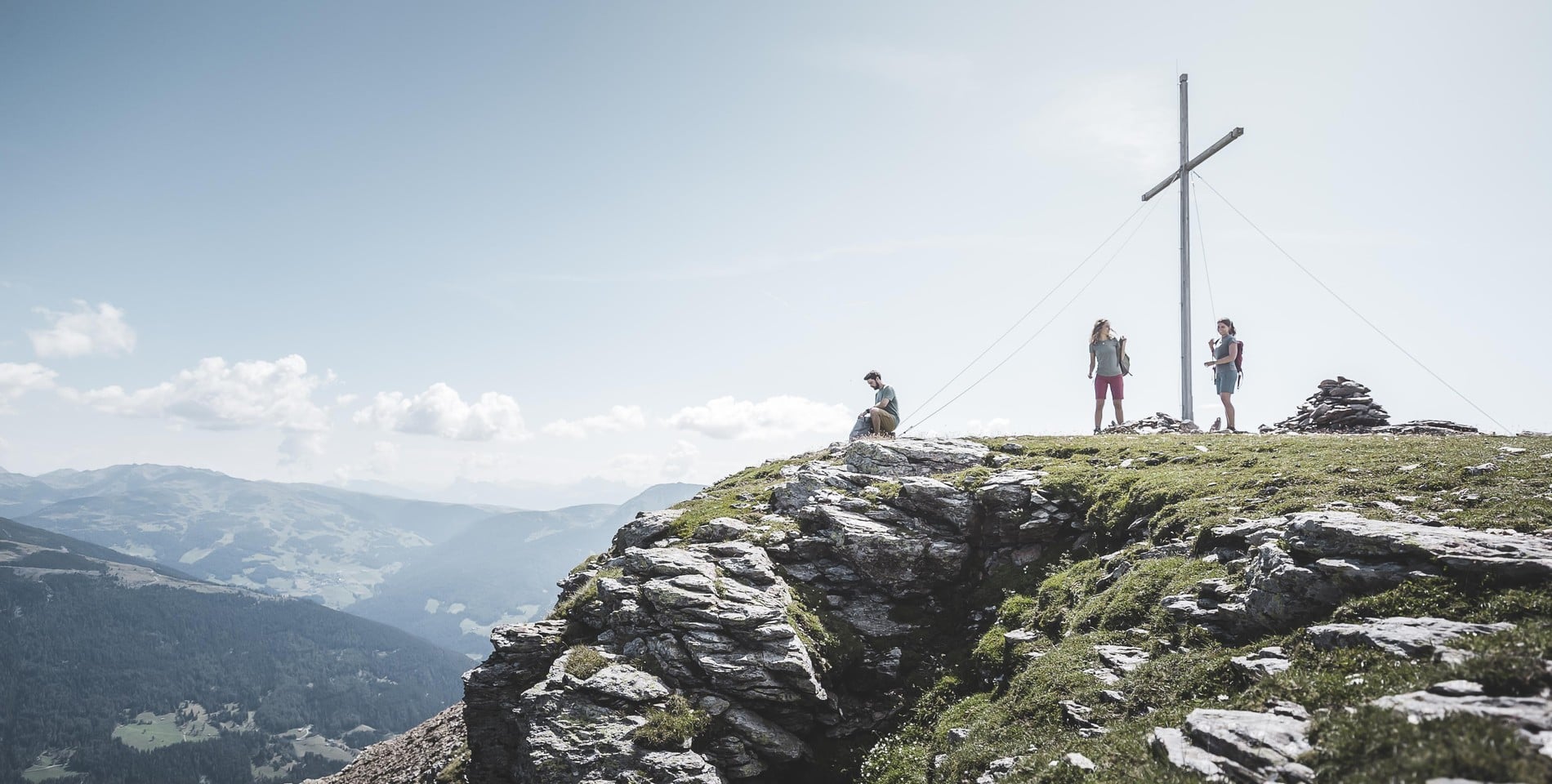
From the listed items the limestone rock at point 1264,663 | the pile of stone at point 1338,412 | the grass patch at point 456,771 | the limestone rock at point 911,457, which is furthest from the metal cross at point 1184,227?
the grass patch at point 456,771

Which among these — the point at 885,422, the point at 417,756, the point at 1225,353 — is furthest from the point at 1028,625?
the point at 417,756

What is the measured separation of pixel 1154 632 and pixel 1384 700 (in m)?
5.30

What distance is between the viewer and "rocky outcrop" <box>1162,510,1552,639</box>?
31.5 feet

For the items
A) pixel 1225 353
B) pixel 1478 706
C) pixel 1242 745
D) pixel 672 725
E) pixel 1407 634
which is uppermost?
pixel 1225 353

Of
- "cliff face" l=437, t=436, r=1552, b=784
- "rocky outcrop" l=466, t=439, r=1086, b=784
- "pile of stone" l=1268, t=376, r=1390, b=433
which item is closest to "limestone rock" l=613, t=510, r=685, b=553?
"cliff face" l=437, t=436, r=1552, b=784

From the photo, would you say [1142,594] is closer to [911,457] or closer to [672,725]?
[672,725]

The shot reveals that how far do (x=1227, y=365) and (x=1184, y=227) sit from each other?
6.84m

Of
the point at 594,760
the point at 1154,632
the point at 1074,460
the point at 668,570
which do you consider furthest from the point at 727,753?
the point at 1074,460

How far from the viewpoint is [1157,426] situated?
1142 inches

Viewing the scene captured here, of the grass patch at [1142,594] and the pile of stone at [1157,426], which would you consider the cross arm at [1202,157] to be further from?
the grass patch at [1142,594]

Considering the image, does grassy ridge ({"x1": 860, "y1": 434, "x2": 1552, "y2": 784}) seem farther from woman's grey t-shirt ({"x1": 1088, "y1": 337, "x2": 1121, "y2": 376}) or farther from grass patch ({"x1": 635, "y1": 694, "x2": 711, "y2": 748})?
woman's grey t-shirt ({"x1": 1088, "y1": 337, "x2": 1121, "y2": 376})

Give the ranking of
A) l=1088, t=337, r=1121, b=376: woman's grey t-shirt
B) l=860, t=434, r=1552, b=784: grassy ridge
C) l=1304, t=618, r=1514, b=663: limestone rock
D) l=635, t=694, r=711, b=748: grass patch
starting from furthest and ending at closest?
l=1088, t=337, r=1121, b=376: woman's grey t-shirt < l=635, t=694, r=711, b=748: grass patch < l=1304, t=618, r=1514, b=663: limestone rock < l=860, t=434, r=1552, b=784: grassy ridge

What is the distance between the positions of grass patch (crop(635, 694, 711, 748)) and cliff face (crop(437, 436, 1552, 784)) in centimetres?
6

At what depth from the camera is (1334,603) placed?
34.4ft
